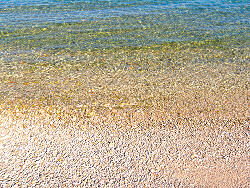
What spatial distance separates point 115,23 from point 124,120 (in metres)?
9.25

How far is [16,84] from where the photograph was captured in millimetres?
8875

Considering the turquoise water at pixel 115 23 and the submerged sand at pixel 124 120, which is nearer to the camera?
the submerged sand at pixel 124 120

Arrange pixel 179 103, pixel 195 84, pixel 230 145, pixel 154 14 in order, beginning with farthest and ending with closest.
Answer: pixel 154 14
pixel 195 84
pixel 179 103
pixel 230 145

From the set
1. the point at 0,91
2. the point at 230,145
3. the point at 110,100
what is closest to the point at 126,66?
the point at 110,100

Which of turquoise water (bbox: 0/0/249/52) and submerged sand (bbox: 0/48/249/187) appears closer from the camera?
submerged sand (bbox: 0/48/249/187)

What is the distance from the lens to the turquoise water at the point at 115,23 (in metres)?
12.8

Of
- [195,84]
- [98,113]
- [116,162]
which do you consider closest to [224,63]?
[195,84]

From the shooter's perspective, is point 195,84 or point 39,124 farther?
point 195,84

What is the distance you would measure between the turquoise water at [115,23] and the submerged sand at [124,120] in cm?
179

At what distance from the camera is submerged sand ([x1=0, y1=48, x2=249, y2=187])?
5.31 m

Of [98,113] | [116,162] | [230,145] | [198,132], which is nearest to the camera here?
[116,162]

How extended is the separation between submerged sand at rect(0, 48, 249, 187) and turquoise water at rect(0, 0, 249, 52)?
5.89 ft

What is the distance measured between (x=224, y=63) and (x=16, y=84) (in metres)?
7.51

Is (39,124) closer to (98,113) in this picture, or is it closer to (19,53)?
(98,113)
